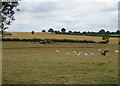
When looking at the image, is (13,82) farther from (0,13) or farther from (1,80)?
(0,13)

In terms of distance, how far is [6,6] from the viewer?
1547 cm

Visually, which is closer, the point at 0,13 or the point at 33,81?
the point at 0,13

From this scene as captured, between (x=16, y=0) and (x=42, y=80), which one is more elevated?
(x=16, y=0)

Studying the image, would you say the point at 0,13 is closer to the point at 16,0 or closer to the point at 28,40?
the point at 16,0

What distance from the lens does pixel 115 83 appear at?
52.0 ft

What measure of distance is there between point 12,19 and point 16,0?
3.34 ft

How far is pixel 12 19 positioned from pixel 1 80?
3.62 metres

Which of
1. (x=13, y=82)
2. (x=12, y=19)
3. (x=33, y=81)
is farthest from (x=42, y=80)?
(x=12, y=19)

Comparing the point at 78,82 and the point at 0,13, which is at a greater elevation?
the point at 0,13

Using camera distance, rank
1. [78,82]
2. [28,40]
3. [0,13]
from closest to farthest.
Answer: [0,13], [78,82], [28,40]

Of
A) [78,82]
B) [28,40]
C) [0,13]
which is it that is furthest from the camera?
[28,40]

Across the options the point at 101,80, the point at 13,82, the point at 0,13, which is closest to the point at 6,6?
the point at 0,13

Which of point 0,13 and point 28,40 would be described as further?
point 28,40

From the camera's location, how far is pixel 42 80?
17047 millimetres
